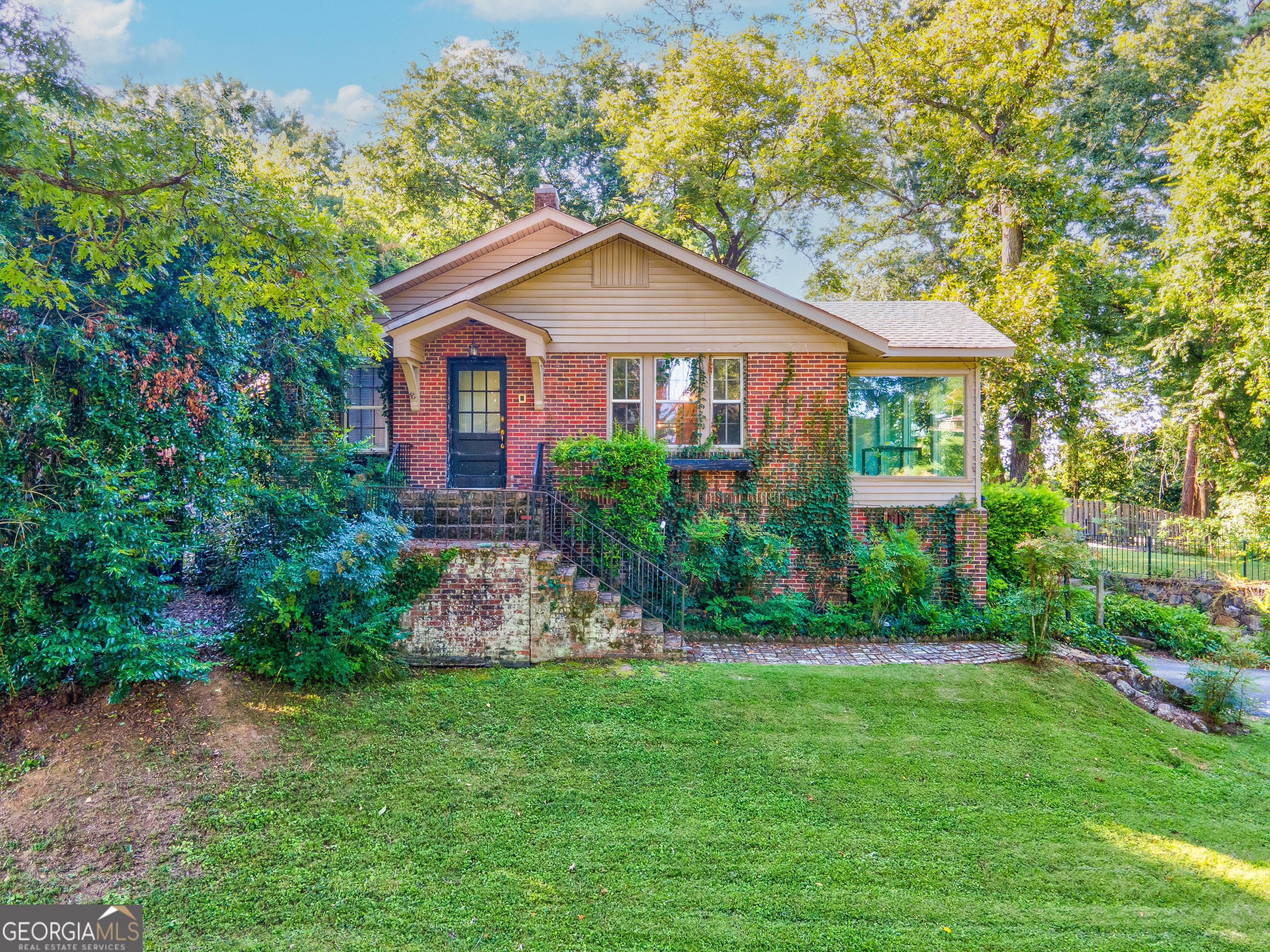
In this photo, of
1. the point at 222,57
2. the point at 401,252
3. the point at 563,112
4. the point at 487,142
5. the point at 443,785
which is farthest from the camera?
the point at 563,112

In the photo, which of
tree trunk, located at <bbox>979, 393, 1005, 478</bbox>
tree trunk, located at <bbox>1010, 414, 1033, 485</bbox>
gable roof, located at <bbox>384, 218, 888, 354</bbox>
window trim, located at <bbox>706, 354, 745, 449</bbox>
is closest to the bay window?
gable roof, located at <bbox>384, 218, 888, 354</bbox>

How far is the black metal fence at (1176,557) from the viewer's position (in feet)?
45.6

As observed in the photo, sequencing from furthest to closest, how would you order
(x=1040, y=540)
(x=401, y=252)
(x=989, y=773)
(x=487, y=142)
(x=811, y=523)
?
(x=487, y=142) < (x=401, y=252) < (x=811, y=523) < (x=1040, y=540) < (x=989, y=773)

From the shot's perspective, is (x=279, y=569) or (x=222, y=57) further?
(x=222, y=57)

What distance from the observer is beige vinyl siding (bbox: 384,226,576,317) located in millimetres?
11484

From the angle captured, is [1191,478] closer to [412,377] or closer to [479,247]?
[479,247]

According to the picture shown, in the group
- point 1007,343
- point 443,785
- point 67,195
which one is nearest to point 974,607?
point 1007,343

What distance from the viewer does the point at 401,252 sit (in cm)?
1697

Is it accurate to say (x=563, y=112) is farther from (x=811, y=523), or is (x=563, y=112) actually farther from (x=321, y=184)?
(x=811, y=523)

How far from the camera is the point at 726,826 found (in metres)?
4.47

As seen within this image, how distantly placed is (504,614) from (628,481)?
2524 millimetres

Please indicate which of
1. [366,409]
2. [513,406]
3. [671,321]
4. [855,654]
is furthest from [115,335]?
[855,654]

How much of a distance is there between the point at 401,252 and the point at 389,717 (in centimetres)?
1472

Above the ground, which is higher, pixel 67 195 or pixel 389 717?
pixel 67 195
